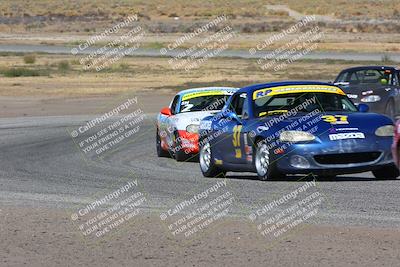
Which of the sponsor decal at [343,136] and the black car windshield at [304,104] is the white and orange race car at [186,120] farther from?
the sponsor decal at [343,136]

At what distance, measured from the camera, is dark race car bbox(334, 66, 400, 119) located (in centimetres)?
2352

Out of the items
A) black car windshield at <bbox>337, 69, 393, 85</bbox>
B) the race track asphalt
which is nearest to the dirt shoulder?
the race track asphalt

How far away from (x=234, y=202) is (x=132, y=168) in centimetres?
550

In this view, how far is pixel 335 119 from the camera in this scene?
14.6 m

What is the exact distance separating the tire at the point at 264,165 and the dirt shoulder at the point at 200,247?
3.51 m

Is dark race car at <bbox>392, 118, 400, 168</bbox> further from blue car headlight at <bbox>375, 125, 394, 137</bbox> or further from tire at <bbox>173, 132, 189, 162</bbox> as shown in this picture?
tire at <bbox>173, 132, 189, 162</bbox>

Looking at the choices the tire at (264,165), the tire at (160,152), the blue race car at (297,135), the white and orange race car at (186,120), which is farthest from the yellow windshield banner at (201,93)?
the tire at (264,165)

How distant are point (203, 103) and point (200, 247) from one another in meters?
10.5

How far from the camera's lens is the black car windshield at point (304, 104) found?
15352 millimetres

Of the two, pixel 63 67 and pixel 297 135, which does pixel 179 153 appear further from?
pixel 63 67

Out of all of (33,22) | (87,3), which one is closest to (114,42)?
Result: (33,22)

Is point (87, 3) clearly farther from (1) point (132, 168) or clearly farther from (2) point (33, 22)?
(1) point (132, 168)

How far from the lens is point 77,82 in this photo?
150ft

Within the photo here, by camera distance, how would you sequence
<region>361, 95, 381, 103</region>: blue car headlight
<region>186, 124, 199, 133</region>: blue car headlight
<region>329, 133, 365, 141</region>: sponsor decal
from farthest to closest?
<region>361, 95, 381, 103</region>: blue car headlight → <region>186, 124, 199, 133</region>: blue car headlight → <region>329, 133, 365, 141</region>: sponsor decal
